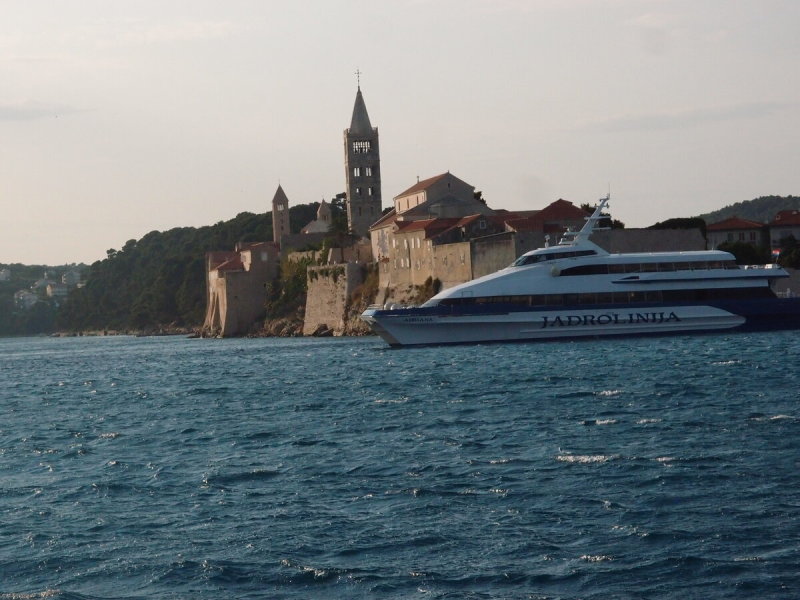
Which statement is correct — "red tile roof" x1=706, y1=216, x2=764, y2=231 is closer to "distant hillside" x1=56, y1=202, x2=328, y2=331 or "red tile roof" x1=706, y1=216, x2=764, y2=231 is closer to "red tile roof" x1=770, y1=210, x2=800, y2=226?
"red tile roof" x1=770, y1=210, x2=800, y2=226

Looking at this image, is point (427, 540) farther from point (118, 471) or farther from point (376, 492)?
point (118, 471)

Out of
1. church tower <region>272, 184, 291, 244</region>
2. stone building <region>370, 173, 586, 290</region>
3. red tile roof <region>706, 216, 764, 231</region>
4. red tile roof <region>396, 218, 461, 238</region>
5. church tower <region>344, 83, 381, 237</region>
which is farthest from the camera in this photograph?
church tower <region>272, 184, 291, 244</region>

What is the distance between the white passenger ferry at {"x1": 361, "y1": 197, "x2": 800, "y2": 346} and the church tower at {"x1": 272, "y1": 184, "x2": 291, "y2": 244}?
62718mm

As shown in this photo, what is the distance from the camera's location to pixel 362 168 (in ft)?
336

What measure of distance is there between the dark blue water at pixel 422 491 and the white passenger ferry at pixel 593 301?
15339 millimetres

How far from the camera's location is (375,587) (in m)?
13.4


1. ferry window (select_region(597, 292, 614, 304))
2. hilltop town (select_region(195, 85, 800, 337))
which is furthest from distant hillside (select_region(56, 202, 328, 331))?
ferry window (select_region(597, 292, 614, 304))

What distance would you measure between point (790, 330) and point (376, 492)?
38.1 metres

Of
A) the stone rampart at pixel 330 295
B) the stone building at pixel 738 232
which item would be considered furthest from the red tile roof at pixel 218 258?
the stone building at pixel 738 232

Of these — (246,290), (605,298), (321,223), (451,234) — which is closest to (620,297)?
(605,298)

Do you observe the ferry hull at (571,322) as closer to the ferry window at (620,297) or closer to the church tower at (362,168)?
the ferry window at (620,297)

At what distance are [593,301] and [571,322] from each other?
1170 millimetres

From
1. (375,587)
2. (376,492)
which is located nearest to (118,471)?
(376,492)

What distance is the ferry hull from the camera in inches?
1988
